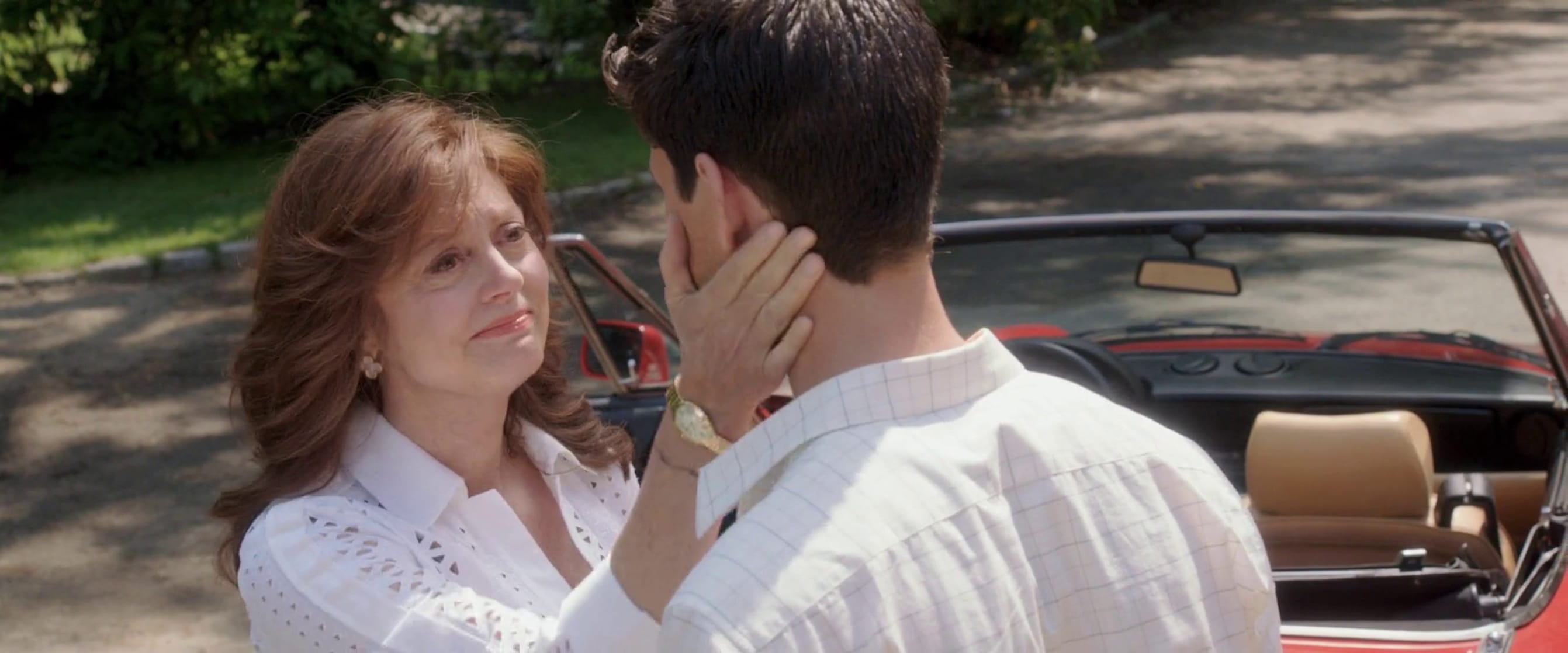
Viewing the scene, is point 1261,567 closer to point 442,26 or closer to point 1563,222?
point 1563,222

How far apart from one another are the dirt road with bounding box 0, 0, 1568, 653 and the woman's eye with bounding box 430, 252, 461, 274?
2.84m

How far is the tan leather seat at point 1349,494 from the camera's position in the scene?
308 centimetres

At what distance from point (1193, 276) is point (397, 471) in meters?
2.03

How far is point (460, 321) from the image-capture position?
87.3 inches

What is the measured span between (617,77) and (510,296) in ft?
2.85

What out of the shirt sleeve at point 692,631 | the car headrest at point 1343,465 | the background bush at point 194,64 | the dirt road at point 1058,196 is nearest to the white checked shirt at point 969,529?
the shirt sleeve at point 692,631

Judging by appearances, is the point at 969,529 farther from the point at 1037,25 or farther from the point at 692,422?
the point at 1037,25

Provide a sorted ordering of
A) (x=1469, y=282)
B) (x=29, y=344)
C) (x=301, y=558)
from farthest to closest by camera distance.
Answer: (x=29, y=344)
(x=1469, y=282)
(x=301, y=558)

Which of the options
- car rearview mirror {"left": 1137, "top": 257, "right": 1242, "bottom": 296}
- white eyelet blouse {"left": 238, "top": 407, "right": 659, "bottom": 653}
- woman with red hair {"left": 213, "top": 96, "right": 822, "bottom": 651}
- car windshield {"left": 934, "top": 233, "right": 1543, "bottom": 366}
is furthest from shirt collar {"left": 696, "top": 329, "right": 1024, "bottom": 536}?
car windshield {"left": 934, "top": 233, "right": 1543, "bottom": 366}

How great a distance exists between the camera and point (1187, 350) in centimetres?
432

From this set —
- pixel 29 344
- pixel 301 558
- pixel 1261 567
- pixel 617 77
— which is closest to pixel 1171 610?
pixel 1261 567

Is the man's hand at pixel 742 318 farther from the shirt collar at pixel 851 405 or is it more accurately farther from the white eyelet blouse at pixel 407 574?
the white eyelet blouse at pixel 407 574

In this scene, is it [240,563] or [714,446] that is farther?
[240,563]

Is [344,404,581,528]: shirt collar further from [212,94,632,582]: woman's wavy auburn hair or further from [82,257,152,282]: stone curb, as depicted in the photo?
[82,257,152,282]: stone curb
